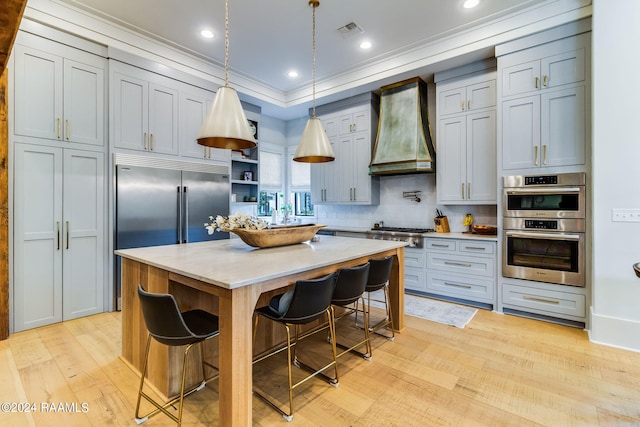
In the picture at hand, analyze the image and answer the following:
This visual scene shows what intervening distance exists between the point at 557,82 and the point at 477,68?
95 centimetres

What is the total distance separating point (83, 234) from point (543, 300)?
4.99 metres

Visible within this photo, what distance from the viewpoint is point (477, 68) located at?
3791 mm

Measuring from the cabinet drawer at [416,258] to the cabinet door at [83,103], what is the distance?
4021 millimetres

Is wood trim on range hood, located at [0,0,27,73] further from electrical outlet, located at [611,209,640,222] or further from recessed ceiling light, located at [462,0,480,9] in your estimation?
electrical outlet, located at [611,209,640,222]

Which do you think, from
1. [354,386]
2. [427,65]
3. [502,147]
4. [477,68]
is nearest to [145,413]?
[354,386]

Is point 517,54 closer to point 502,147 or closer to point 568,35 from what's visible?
point 568,35

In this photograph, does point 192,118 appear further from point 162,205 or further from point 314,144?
point 314,144

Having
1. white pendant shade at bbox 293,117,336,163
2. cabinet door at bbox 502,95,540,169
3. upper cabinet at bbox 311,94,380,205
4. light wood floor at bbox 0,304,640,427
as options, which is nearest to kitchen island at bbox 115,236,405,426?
light wood floor at bbox 0,304,640,427

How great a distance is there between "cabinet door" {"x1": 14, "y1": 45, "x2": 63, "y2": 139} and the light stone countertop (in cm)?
190

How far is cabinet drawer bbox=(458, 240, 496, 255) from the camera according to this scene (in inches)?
138

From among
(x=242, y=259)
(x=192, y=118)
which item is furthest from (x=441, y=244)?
(x=192, y=118)

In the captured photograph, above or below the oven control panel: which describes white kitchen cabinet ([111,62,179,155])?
above

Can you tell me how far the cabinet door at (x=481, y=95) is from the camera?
12.1ft

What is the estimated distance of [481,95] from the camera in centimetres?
377
